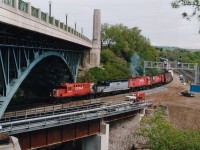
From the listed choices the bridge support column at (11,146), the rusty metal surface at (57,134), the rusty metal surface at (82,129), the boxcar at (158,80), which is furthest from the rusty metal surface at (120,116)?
the boxcar at (158,80)

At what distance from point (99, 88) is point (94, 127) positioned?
19792 millimetres

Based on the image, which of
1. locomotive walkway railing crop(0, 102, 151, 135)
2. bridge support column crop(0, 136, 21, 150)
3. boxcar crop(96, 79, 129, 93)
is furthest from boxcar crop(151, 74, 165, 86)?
bridge support column crop(0, 136, 21, 150)

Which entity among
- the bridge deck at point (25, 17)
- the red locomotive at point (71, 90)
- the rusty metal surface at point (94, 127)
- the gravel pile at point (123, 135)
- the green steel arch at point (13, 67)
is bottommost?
the gravel pile at point (123, 135)

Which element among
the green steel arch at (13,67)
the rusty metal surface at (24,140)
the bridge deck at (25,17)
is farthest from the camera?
the green steel arch at (13,67)

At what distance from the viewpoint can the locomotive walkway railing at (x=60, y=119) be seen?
2594 centimetres

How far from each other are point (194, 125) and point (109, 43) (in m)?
63.1

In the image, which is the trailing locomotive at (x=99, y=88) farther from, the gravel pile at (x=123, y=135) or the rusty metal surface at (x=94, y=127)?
the rusty metal surface at (x=94, y=127)

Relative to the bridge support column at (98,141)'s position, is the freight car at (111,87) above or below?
above

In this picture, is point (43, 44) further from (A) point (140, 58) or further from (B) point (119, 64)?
(A) point (140, 58)

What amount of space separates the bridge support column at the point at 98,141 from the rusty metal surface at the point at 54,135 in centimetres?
575

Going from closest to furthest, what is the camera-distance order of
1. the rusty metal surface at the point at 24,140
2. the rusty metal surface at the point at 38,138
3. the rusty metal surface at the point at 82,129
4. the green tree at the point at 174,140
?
the rusty metal surface at the point at 24,140
the green tree at the point at 174,140
the rusty metal surface at the point at 38,138
the rusty metal surface at the point at 82,129

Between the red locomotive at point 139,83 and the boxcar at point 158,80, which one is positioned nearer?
the red locomotive at point 139,83

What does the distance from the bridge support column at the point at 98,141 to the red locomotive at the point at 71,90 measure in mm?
12188

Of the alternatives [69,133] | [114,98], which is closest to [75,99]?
[114,98]
